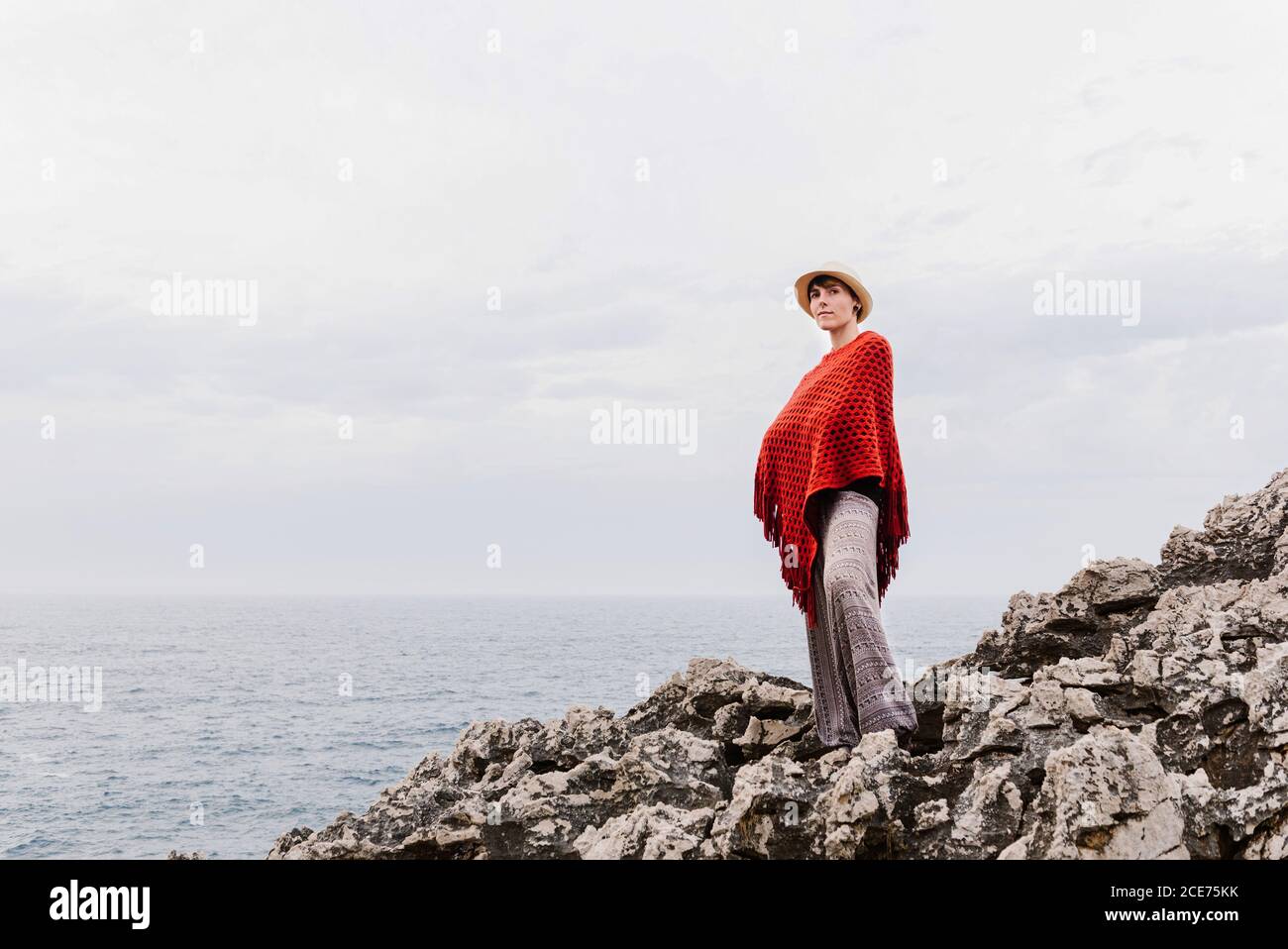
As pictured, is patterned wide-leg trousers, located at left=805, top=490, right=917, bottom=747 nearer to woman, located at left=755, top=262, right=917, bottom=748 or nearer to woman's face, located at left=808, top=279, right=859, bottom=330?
woman, located at left=755, top=262, right=917, bottom=748

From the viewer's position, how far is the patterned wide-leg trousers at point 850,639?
17.3ft

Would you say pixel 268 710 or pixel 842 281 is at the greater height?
pixel 842 281

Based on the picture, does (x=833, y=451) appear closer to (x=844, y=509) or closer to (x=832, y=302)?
(x=844, y=509)

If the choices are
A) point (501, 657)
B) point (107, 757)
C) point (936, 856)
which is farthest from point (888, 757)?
point (501, 657)

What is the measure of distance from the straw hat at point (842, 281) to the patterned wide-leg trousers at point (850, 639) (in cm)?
113

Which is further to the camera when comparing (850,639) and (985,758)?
(850,639)

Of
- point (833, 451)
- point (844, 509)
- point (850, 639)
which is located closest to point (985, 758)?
point (850, 639)

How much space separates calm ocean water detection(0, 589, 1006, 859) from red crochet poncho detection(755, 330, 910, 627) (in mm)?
1538

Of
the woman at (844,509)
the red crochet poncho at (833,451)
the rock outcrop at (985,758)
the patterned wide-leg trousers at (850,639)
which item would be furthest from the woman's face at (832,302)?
the rock outcrop at (985,758)

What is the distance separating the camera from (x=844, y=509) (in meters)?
5.47

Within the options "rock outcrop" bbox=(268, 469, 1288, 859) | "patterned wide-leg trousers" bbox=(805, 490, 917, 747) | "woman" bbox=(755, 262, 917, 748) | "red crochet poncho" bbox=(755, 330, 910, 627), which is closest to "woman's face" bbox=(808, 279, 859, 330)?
"woman" bbox=(755, 262, 917, 748)

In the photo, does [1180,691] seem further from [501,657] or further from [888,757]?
[501,657]

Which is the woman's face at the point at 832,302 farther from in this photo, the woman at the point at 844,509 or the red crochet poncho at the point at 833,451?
the red crochet poncho at the point at 833,451

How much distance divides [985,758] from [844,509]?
5.03 feet
